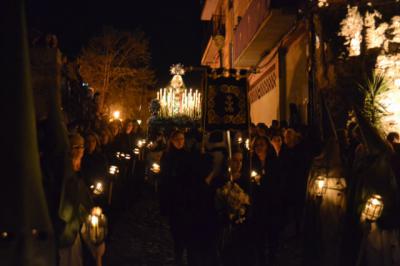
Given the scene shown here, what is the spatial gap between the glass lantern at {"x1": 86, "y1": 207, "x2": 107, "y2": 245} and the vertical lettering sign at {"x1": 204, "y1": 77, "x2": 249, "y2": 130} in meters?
2.60

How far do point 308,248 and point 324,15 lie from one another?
787 centimetres

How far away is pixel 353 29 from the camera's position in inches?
500

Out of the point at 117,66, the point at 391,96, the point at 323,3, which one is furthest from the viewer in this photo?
the point at 117,66

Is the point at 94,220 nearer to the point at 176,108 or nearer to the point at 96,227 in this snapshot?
the point at 96,227

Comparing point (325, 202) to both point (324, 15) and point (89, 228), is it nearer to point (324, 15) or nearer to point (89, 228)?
point (89, 228)

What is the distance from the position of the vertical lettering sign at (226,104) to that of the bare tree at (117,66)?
31613mm

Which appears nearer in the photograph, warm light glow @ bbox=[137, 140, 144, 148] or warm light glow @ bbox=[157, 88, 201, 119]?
warm light glow @ bbox=[137, 140, 144, 148]

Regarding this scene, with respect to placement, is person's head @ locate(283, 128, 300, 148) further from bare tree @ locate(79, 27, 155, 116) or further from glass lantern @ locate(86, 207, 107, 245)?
bare tree @ locate(79, 27, 155, 116)

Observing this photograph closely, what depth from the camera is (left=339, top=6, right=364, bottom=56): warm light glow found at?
41.4 ft

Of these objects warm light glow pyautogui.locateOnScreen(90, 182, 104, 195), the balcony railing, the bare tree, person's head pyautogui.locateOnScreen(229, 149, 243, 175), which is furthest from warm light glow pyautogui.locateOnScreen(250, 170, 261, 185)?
the bare tree

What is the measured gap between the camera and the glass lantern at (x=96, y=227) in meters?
5.27

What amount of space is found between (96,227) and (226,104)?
10.0ft

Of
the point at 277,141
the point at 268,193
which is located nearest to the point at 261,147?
the point at 268,193

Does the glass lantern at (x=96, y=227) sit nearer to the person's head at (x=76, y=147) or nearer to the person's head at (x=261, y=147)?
the person's head at (x=76, y=147)
